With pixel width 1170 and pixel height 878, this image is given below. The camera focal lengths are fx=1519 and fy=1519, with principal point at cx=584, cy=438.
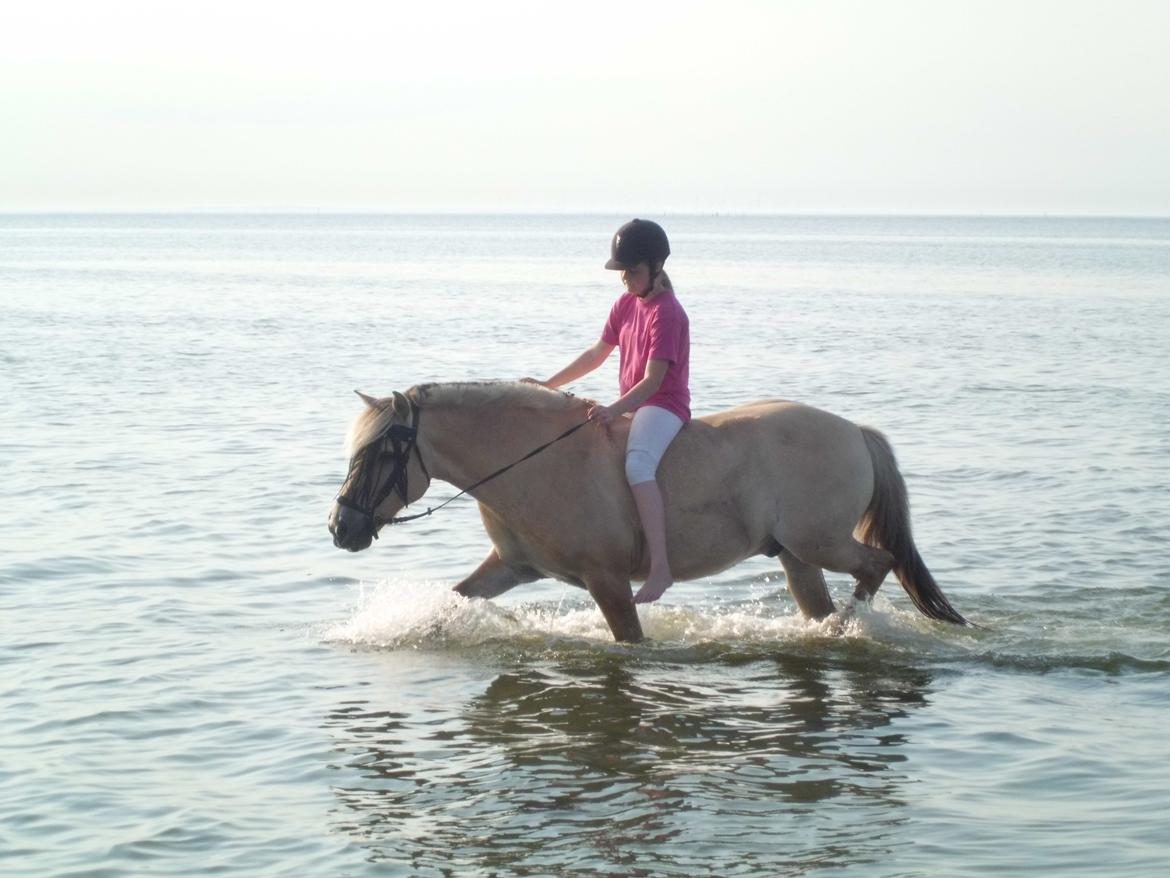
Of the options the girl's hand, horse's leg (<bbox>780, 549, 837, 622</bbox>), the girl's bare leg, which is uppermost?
the girl's hand

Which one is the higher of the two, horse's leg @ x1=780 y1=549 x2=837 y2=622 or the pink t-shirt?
the pink t-shirt

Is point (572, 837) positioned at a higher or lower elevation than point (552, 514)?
lower

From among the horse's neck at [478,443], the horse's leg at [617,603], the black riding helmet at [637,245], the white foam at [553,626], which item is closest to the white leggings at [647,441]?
the horse's neck at [478,443]

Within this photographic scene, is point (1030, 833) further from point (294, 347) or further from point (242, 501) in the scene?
point (294, 347)

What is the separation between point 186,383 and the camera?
78.1ft

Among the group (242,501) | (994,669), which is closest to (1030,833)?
(994,669)

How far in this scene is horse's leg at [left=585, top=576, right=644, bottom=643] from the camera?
855 cm

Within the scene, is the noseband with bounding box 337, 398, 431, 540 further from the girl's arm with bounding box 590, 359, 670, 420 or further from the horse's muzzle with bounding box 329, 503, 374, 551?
the girl's arm with bounding box 590, 359, 670, 420

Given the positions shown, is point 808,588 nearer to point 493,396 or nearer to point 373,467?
point 493,396

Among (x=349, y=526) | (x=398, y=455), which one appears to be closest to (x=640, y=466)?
(x=398, y=455)

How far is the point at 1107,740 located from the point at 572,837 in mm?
2834

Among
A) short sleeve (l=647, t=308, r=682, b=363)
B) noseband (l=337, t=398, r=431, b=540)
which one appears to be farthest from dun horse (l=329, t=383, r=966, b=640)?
short sleeve (l=647, t=308, r=682, b=363)

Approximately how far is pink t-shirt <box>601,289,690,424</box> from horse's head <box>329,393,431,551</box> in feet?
4.07

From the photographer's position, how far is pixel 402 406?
26.4ft
